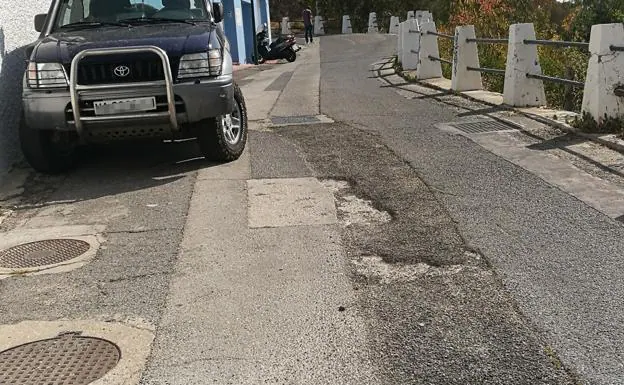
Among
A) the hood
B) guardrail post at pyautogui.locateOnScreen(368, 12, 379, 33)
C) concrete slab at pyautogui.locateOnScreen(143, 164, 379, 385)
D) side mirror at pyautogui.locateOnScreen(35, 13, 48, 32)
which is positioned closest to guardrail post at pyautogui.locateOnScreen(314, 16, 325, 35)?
guardrail post at pyautogui.locateOnScreen(368, 12, 379, 33)

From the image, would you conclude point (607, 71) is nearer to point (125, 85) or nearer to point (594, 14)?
point (125, 85)

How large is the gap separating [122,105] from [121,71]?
0.33 meters

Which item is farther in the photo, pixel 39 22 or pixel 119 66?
pixel 39 22

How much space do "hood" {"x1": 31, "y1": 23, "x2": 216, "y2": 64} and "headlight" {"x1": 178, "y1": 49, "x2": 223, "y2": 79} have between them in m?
0.06

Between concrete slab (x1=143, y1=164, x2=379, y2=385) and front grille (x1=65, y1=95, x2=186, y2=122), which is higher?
front grille (x1=65, y1=95, x2=186, y2=122)

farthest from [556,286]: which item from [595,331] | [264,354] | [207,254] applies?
[207,254]

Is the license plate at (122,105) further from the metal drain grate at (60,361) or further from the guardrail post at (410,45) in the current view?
the guardrail post at (410,45)

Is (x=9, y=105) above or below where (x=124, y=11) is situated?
below

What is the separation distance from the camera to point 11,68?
7.46 metres

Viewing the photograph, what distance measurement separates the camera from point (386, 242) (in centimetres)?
464

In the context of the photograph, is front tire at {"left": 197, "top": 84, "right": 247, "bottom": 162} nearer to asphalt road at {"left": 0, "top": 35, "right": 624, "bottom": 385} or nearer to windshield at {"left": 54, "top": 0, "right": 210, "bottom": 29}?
asphalt road at {"left": 0, "top": 35, "right": 624, "bottom": 385}

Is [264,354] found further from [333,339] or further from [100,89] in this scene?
[100,89]

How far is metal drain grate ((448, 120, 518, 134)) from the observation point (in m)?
8.34

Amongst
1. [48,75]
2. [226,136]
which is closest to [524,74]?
[226,136]
